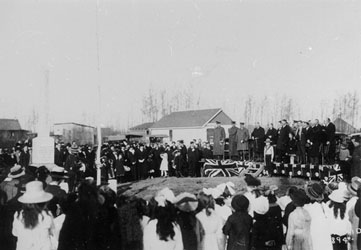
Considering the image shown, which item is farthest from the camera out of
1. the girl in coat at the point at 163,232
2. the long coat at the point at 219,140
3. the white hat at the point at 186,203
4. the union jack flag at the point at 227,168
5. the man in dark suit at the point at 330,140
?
the long coat at the point at 219,140

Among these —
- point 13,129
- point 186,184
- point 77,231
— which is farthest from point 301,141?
point 13,129

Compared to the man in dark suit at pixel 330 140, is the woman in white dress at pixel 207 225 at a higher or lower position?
lower

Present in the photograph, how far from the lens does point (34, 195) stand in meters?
5.18

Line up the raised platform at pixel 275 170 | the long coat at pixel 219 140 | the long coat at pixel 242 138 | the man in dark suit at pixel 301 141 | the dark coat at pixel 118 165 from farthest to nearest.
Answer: the long coat at pixel 219 140 < the dark coat at pixel 118 165 < the long coat at pixel 242 138 < the man in dark suit at pixel 301 141 < the raised platform at pixel 275 170

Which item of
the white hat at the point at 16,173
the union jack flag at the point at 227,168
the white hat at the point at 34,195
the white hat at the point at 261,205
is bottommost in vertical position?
the union jack flag at the point at 227,168

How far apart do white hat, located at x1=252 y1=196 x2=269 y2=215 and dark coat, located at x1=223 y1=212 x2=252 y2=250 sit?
1.50ft

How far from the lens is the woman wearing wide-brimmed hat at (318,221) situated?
18.9 ft

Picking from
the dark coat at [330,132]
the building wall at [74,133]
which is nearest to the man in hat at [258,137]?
the dark coat at [330,132]

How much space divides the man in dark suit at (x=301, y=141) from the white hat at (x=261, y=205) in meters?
8.33

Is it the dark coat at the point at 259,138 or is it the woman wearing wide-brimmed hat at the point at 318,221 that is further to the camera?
the dark coat at the point at 259,138

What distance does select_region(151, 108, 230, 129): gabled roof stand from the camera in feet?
141

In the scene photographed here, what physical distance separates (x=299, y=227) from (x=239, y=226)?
3.29 feet

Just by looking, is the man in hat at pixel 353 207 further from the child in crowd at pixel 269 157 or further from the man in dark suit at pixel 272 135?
the man in dark suit at pixel 272 135

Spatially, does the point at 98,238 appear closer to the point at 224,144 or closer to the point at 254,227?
the point at 254,227
